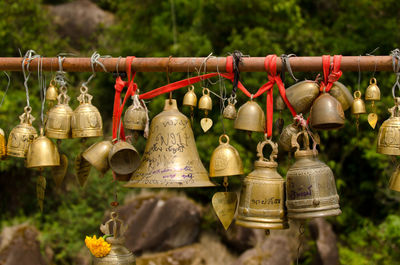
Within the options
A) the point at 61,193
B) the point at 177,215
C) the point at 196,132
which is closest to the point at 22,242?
the point at 61,193

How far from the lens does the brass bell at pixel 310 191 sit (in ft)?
8.69

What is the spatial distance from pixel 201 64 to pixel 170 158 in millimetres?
588

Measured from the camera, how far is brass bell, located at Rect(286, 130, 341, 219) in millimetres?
2648

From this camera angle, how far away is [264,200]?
2781 mm

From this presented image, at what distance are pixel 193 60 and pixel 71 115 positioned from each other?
33.1 inches

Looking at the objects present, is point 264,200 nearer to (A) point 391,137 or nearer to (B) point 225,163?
(B) point 225,163

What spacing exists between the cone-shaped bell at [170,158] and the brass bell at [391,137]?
1.00 meters

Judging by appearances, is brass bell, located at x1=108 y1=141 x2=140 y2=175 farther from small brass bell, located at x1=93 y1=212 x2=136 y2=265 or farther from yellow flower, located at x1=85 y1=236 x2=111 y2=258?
yellow flower, located at x1=85 y1=236 x2=111 y2=258

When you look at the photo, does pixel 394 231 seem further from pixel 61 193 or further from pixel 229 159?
pixel 61 193

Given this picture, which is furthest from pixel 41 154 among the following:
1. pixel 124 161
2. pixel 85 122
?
pixel 124 161

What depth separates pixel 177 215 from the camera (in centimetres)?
614

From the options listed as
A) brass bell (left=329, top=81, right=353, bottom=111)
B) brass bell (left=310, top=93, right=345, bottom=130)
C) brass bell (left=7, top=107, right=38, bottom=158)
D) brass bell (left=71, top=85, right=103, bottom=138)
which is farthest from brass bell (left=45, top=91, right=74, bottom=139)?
brass bell (left=329, top=81, right=353, bottom=111)

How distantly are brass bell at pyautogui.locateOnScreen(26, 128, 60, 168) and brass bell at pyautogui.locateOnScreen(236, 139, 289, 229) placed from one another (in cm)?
119

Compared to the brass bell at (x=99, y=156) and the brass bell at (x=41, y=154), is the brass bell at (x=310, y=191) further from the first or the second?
Answer: the brass bell at (x=41, y=154)
